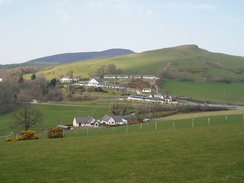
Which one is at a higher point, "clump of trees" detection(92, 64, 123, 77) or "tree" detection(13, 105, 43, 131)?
"clump of trees" detection(92, 64, 123, 77)

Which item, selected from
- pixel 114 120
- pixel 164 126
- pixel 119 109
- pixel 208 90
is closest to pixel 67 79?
pixel 208 90

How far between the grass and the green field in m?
79.5

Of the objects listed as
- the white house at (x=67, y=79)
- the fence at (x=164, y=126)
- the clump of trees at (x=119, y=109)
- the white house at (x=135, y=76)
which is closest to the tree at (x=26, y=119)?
the fence at (x=164, y=126)

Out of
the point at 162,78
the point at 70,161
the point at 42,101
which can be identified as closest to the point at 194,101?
the point at 162,78

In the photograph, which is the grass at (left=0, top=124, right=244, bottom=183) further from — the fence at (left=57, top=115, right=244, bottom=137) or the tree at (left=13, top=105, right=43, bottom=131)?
the tree at (left=13, top=105, right=43, bottom=131)

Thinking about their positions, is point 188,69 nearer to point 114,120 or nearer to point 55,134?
point 114,120

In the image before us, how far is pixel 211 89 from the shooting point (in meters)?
118

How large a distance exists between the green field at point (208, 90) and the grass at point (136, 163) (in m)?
79.5

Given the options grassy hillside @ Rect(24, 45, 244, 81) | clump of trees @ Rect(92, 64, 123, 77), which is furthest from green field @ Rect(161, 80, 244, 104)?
clump of trees @ Rect(92, 64, 123, 77)

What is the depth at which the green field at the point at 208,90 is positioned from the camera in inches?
3952

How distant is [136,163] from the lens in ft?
53.1

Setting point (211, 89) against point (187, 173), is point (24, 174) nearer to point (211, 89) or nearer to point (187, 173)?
point (187, 173)

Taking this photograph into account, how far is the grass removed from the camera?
44.0 ft

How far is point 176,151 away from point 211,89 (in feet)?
345
